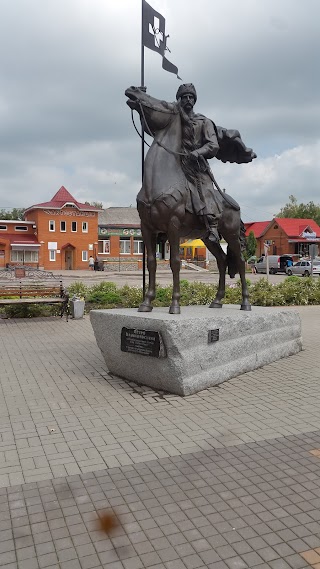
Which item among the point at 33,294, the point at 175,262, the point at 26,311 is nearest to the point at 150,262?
the point at 175,262

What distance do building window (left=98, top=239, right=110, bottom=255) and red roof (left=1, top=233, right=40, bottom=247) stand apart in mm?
7474

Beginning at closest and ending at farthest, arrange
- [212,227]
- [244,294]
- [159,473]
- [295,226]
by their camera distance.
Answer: [159,473] → [212,227] → [244,294] → [295,226]

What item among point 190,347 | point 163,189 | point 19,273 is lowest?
point 190,347

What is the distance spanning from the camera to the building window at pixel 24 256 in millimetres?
45156

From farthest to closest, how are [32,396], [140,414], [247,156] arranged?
[247,156] < [32,396] < [140,414]

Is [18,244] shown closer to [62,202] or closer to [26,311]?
[62,202]

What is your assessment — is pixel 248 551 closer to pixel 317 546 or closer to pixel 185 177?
pixel 317 546

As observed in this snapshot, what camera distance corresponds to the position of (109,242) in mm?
51344

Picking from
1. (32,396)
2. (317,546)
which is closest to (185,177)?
(32,396)

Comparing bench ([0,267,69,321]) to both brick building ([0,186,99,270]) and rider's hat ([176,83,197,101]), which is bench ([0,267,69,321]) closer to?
rider's hat ([176,83,197,101])

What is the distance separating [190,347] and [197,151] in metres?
2.67

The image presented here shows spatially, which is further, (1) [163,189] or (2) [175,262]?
(2) [175,262]

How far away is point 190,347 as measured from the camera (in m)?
6.03

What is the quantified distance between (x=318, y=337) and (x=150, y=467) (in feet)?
24.9
